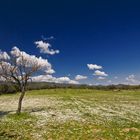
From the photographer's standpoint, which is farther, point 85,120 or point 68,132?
point 85,120

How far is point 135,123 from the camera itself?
98.4ft

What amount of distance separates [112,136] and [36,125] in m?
9.23

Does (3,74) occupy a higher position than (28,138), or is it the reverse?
(3,74)

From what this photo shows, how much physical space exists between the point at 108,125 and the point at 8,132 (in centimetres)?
1114

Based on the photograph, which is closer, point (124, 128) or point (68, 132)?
point (68, 132)

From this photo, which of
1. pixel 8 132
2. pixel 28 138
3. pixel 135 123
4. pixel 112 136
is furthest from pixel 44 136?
pixel 135 123

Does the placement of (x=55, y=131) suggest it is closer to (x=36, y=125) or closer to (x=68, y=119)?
(x=36, y=125)

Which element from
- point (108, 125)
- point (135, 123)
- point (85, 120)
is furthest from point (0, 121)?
point (135, 123)

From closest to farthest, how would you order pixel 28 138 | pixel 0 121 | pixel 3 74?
pixel 28 138 → pixel 0 121 → pixel 3 74

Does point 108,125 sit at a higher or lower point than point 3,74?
lower

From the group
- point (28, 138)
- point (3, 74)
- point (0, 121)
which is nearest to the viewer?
point (28, 138)

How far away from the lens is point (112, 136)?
23672 mm

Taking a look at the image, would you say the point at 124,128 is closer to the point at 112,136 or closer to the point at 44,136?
the point at 112,136

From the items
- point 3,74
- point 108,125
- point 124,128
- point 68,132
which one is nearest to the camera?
point 68,132
